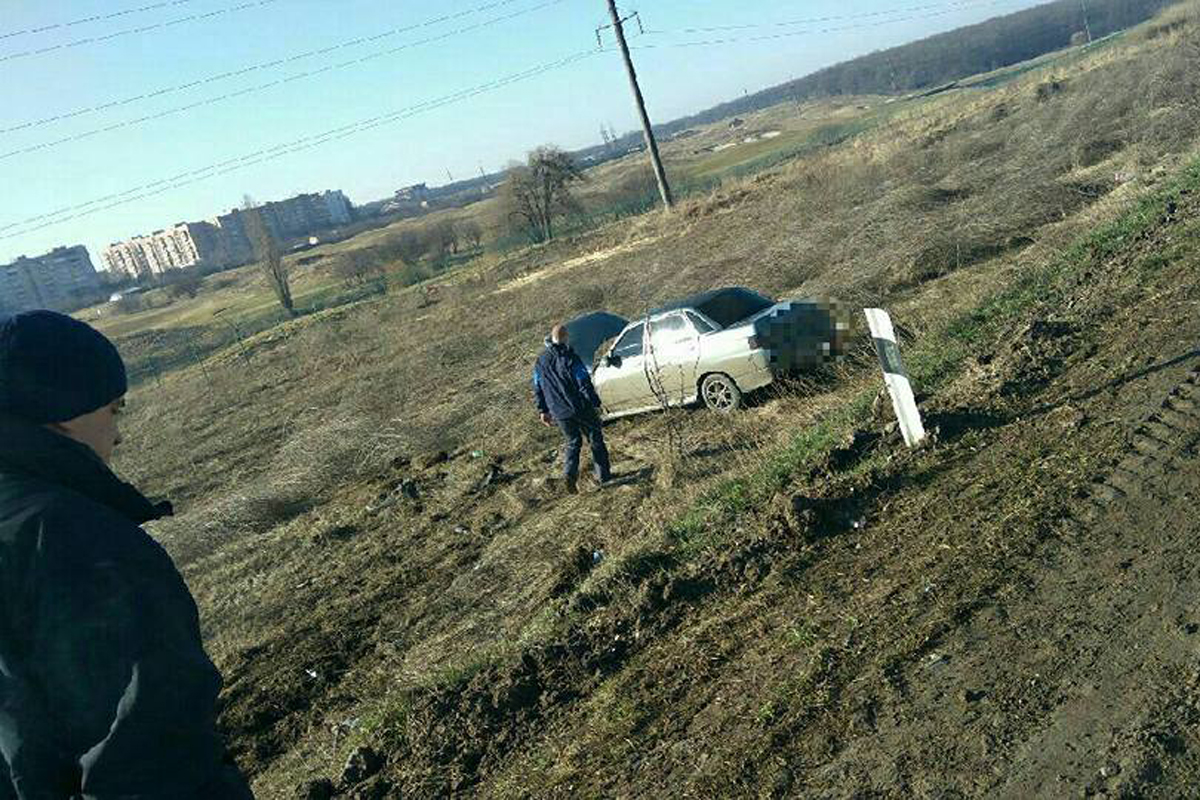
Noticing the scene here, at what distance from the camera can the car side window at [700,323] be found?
12.2 meters

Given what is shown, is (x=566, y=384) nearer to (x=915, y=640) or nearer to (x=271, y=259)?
(x=915, y=640)

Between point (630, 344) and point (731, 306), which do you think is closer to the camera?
point (731, 306)

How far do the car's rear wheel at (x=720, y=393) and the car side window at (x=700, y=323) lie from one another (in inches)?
24.1

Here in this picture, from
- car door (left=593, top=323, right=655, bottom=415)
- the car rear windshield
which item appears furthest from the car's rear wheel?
car door (left=593, top=323, right=655, bottom=415)

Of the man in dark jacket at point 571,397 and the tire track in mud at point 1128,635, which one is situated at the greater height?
the man in dark jacket at point 571,397

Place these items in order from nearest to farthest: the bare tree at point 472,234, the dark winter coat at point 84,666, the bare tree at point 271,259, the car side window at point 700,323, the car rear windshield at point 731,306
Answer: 1. the dark winter coat at point 84,666
2. the car side window at point 700,323
3. the car rear windshield at point 731,306
4. the bare tree at point 271,259
5. the bare tree at point 472,234

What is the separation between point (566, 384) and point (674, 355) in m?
2.38

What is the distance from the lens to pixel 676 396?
496 inches

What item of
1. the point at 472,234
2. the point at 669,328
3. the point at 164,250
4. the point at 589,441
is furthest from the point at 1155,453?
the point at 164,250

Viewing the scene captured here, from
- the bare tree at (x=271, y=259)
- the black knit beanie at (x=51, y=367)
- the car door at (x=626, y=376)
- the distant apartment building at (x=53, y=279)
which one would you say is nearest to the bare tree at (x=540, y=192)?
the bare tree at (x=271, y=259)

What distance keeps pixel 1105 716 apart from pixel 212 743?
3.39 m

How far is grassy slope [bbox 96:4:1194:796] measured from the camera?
5.36 meters

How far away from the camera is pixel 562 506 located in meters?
10.4

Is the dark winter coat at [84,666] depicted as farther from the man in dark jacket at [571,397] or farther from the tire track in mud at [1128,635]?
the man in dark jacket at [571,397]
